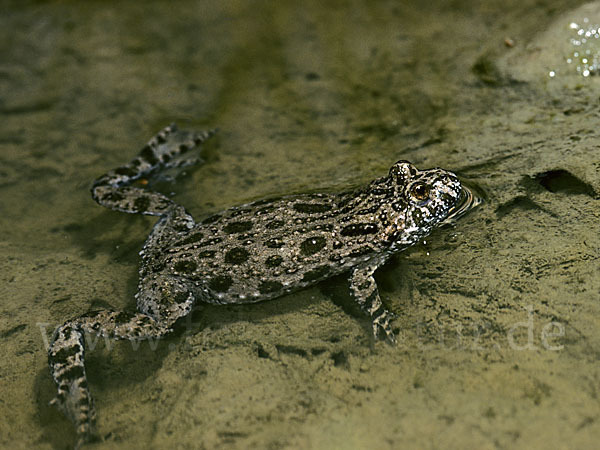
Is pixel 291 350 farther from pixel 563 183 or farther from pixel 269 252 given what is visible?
pixel 563 183

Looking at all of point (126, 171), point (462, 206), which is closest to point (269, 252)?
point (462, 206)

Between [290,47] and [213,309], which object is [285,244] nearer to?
[213,309]

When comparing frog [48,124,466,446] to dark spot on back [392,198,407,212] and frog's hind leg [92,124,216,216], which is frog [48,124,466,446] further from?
frog's hind leg [92,124,216,216]

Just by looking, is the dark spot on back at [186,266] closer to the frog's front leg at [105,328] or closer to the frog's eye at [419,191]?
the frog's front leg at [105,328]

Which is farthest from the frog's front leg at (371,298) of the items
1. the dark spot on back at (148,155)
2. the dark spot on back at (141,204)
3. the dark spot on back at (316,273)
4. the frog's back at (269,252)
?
the dark spot on back at (148,155)

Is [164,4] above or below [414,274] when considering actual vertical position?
above

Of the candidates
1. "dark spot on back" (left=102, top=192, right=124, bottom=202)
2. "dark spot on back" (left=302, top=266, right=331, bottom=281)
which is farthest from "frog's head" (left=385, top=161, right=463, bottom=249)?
"dark spot on back" (left=102, top=192, right=124, bottom=202)

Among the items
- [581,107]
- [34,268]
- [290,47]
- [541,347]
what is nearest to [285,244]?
[541,347]
